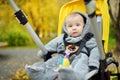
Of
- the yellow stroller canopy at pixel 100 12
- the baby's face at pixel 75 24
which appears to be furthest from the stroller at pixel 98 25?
the baby's face at pixel 75 24

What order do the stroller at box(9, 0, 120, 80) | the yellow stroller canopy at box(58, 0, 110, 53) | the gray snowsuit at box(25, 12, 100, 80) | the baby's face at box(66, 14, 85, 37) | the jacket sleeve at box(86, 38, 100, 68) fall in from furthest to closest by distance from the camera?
the yellow stroller canopy at box(58, 0, 110, 53), the baby's face at box(66, 14, 85, 37), the jacket sleeve at box(86, 38, 100, 68), the gray snowsuit at box(25, 12, 100, 80), the stroller at box(9, 0, 120, 80)

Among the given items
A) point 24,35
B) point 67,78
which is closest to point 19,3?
point 67,78

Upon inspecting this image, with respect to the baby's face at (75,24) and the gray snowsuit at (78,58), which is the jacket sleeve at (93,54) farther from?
the baby's face at (75,24)

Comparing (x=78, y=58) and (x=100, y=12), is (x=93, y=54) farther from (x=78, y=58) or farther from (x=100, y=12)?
(x=100, y=12)

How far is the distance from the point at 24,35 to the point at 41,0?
9.76 feet

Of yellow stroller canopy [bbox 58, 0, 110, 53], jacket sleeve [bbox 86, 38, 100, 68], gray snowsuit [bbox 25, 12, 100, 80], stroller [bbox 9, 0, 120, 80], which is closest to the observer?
stroller [bbox 9, 0, 120, 80]

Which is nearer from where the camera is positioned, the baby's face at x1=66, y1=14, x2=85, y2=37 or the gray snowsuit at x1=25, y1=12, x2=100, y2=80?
the gray snowsuit at x1=25, y1=12, x2=100, y2=80

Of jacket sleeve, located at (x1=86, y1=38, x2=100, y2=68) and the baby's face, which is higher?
the baby's face

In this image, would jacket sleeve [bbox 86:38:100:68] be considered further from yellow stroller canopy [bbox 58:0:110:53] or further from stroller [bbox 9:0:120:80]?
yellow stroller canopy [bbox 58:0:110:53]

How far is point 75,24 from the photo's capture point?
4113 mm

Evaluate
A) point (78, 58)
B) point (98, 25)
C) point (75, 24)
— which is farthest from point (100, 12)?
point (78, 58)

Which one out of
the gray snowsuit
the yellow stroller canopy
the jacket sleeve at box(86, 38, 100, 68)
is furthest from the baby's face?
the yellow stroller canopy

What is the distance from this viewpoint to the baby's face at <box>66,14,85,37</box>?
4098 millimetres

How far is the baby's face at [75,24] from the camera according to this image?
161 inches
